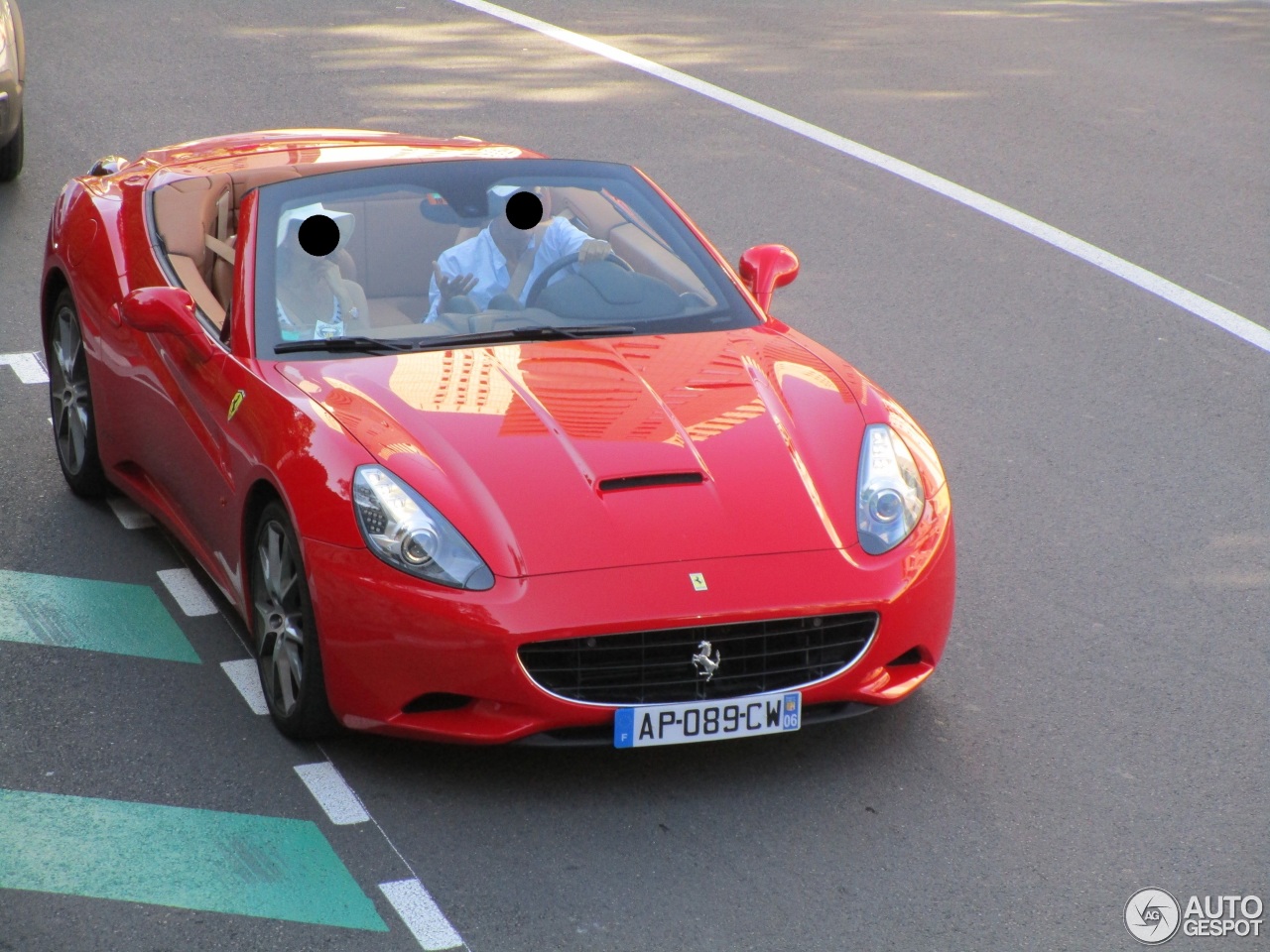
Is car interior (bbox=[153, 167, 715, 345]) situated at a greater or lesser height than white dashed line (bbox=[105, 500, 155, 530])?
greater

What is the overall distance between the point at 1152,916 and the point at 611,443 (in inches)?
73.4

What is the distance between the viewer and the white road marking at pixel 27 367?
311 inches

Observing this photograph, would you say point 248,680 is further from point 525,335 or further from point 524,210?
point 524,210

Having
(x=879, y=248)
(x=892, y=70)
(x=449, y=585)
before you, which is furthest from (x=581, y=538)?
(x=892, y=70)

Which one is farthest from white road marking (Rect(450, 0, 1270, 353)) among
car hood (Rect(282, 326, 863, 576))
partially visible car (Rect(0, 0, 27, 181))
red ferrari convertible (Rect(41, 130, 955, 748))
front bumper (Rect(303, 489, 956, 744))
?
partially visible car (Rect(0, 0, 27, 181))

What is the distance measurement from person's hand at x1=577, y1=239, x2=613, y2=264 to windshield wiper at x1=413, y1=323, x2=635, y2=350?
347 mm

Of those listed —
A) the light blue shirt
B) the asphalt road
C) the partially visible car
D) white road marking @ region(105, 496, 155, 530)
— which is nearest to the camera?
the asphalt road

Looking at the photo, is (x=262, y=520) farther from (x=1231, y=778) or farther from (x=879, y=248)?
(x=879, y=248)

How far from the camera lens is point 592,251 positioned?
604 centimetres

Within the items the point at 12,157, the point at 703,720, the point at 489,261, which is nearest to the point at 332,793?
the point at 703,720

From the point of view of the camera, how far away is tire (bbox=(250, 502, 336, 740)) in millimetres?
4805

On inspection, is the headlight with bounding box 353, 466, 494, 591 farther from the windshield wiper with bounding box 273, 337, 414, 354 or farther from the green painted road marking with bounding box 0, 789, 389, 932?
the windshield wiper with bounding box 273, 337, 414, 354

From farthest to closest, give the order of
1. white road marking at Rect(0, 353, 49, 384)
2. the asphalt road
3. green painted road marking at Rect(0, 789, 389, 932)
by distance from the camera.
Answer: white road marking at Rect(0, 353, 49, 384)
the asphalt road
green painted road marking at Rect(0, 789, 389, 932)

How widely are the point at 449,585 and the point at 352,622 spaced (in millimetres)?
292
